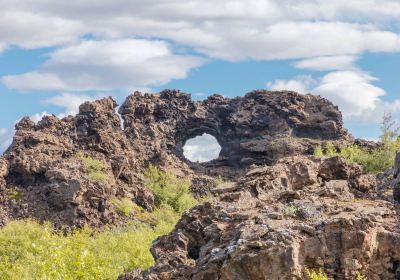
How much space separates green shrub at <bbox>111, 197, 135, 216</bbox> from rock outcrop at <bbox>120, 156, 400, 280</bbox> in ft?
165

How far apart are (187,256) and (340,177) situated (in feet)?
33.2

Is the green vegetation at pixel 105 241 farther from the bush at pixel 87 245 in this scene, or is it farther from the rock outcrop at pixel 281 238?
the rock outcrop at pixel 281 238

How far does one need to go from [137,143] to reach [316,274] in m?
79.0

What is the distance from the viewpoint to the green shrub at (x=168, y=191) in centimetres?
9488

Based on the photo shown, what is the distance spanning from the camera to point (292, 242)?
21484 millimetres

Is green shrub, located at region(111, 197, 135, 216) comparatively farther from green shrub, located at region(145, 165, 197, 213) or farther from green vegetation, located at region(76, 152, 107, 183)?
green shrub, located at region(145, 165, 197, 213)

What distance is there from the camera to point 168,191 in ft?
311

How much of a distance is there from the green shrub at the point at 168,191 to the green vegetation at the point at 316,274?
72.6 m

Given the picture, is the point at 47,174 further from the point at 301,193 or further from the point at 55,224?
the point at 301,193

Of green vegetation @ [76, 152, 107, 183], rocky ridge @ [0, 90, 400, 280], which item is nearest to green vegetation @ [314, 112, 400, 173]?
rocky ridge @ [0, 90, 400, 280]

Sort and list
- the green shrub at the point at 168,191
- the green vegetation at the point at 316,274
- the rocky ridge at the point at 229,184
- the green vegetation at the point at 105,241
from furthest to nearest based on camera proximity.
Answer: the green shrub at the point at 168,191 < the green vegetation at the point at 105,241 < the rocky ridge at the point at 229,184 < the green vegetation at the point at 316,274

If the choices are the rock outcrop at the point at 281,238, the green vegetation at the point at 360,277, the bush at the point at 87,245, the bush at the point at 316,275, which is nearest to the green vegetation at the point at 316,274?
the bush at the point at 316,275

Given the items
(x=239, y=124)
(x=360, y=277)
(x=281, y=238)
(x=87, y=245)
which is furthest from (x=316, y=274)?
(x=239, y=124)

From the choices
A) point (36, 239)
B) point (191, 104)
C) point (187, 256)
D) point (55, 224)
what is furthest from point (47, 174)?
point (187, 256)
